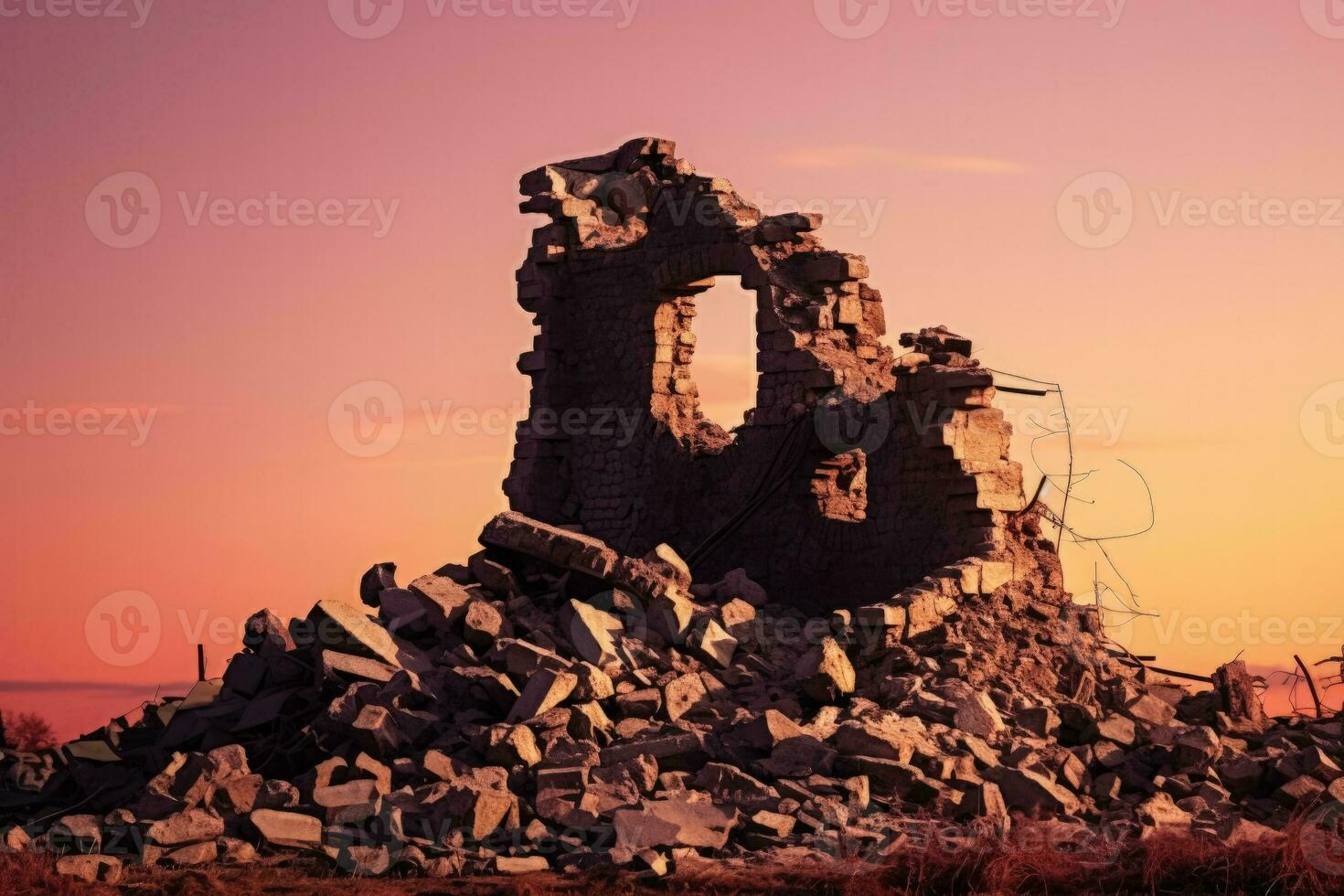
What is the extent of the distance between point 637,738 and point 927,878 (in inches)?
95.5

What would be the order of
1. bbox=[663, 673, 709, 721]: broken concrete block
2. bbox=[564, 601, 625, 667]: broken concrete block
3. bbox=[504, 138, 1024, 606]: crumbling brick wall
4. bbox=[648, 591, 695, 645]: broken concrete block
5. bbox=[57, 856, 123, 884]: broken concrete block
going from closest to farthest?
bbox=[57, 856, 123, 884]: broken concrete block
bbox=[663, 673, 709, 721]: broken concrete block
bbox=[564, 601, 625, 667]: broken concrete block
bbox=[648, 591, 695, 645]: broken concrete block
bbox=[504, 138, 1024, 606]: crumbling brick wall

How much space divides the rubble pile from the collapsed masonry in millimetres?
25

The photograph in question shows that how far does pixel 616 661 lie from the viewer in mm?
12031

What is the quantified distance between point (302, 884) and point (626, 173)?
9.80m

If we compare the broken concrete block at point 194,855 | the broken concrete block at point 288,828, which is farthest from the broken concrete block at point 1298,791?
the broken concrete block at point 194,855

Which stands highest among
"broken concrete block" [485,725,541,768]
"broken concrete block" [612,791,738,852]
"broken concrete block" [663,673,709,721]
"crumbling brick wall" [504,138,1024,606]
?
"crumbling brick wall" [504,138,1024,606]

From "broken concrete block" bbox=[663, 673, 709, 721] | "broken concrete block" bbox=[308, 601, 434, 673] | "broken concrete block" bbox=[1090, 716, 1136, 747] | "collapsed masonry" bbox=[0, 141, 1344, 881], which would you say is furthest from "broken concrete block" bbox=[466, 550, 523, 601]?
"broken concrete block" bbox=[1090, 716, 1136, 747]

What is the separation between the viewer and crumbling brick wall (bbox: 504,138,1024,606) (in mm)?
14047

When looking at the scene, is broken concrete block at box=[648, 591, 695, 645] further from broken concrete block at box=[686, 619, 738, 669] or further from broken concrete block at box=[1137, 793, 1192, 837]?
broken concrete block at box=[1137, 793, 1192, 837]

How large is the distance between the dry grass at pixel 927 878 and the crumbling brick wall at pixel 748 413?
400 centimetres

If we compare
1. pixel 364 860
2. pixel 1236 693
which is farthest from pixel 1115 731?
pixel 364 860

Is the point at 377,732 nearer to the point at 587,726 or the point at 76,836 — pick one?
the point at 587,726

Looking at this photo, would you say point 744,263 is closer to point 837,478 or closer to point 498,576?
point 837,478

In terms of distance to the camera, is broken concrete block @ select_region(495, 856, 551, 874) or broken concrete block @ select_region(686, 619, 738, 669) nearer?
broken concrete block @ select_region(495, 856, 551, 874)
